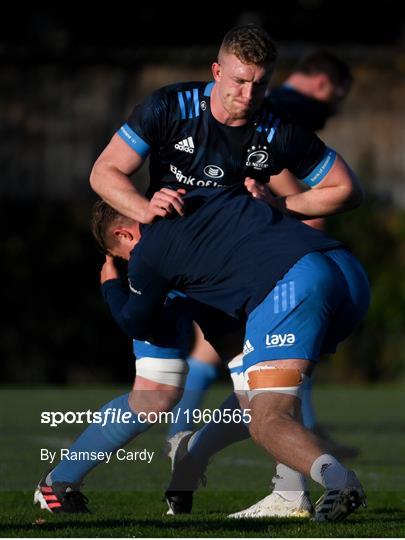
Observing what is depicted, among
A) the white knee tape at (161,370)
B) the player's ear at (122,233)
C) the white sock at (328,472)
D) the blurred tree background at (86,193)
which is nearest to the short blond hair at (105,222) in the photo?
the player's ear at (122,233)

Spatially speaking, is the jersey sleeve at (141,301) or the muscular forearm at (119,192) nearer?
the jersey sleeve at (141,301)

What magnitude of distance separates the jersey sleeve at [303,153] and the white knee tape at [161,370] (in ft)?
3.43

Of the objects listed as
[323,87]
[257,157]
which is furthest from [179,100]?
[323,87]

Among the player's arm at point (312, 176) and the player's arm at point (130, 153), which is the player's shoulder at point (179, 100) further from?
the player's arm at point (312, 176)

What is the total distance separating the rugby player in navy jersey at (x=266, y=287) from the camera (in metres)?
5.58

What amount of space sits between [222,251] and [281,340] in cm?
45

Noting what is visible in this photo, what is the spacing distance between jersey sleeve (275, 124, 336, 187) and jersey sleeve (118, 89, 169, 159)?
517mm

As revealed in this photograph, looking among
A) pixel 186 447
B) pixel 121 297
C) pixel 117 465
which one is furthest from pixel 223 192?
pixel 117 465

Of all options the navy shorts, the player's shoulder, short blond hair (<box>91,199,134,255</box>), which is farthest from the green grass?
the player's shoulder

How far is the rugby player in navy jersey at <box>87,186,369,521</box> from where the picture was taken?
558 cm

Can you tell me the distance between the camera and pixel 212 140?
6398mm

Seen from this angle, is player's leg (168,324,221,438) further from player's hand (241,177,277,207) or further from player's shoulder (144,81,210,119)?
player's shoulder (144,81,210,119)

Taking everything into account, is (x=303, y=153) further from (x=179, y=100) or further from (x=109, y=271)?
(x=109, y=271)

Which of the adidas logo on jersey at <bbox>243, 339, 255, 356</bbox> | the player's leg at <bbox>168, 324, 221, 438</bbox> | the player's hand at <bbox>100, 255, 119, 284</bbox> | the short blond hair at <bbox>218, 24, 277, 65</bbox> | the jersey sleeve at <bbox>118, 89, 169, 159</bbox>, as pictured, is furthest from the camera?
the player's leg at <bbox>168, 324, 221, 438</bbox>
